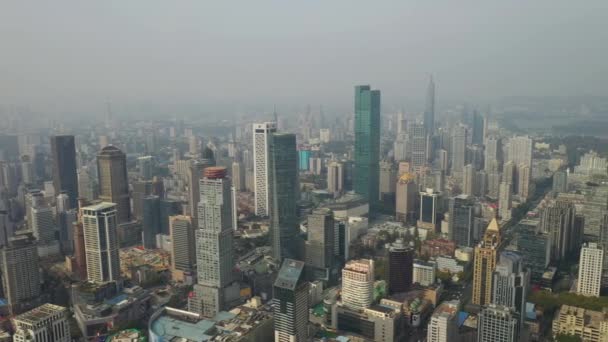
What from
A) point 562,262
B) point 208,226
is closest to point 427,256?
point 562,262

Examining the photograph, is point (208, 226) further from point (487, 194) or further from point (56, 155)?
point (487, 194)

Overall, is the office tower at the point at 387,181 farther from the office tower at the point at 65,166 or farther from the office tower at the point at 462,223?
the office tower at the point at 65,166

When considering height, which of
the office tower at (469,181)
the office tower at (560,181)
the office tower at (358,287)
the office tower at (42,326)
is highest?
the office tower at (560,181)

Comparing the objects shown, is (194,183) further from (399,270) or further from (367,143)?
(399,270)

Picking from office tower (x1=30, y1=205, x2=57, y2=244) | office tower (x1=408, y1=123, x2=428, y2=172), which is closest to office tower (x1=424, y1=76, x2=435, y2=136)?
office tower (x1=408, y1=123, x2=428, y2=172)

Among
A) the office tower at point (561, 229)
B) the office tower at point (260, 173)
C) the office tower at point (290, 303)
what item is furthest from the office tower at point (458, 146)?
the office tower at point (290, 303)

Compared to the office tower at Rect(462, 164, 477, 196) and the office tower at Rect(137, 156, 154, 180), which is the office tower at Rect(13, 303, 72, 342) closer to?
the office tower at Rect(137, 156, 154, 180)
